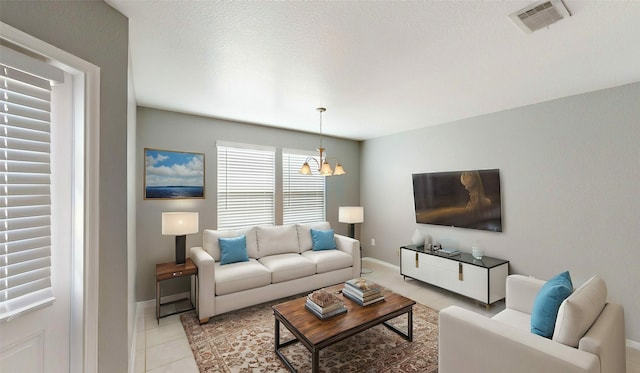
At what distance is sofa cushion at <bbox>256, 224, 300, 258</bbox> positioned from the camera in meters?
3.84

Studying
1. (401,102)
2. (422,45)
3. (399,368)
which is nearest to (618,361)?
(399,368)

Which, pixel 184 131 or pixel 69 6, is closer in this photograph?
pixel 69 6

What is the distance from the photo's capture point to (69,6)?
1.32m

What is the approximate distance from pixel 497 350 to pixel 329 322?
117cm

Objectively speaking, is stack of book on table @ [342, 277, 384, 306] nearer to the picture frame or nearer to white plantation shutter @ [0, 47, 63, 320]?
white plantation shutter @ [0, 47, 63, 320]

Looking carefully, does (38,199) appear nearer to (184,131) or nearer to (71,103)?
(71,103)

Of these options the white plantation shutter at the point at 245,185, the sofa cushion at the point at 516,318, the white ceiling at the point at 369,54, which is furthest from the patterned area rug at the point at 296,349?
the white ceiling at the point at 369,54

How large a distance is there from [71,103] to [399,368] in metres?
2.93

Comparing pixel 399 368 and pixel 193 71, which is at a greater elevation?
pixel 193 71

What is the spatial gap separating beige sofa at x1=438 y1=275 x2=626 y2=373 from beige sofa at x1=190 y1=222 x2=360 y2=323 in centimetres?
203

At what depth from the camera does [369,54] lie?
6.64 feet

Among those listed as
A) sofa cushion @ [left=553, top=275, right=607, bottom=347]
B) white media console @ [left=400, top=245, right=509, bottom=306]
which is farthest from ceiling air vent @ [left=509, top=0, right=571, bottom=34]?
white media console @ [left=400, top=245, right=509, bottom=306]

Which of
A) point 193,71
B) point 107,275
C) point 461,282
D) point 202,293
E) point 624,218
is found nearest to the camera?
point 107,275

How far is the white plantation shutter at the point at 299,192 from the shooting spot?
4586 millimetres
